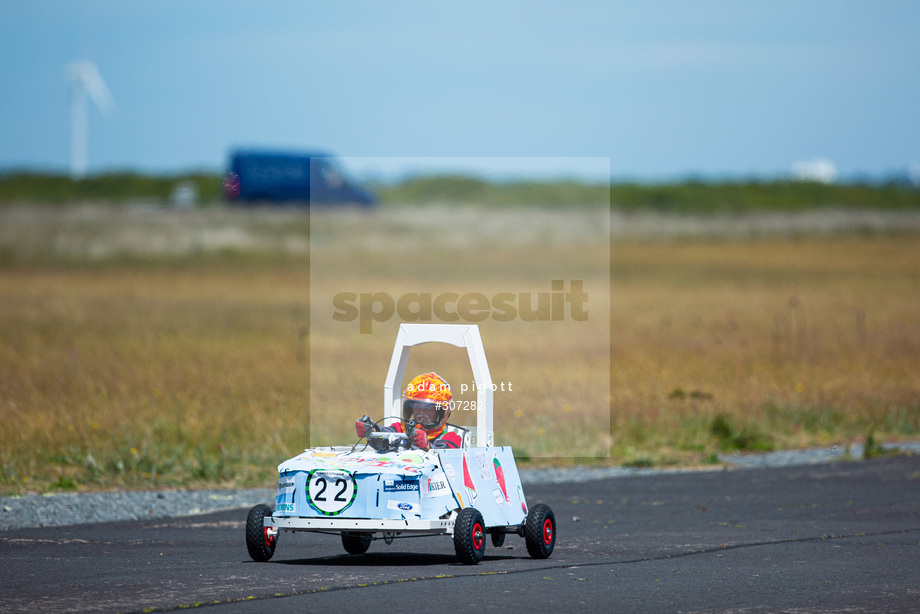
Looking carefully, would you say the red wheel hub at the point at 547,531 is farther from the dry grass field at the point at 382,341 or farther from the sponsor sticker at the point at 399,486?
the dry grass field at the point at 382,341

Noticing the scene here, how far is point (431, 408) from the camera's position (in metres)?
10.6

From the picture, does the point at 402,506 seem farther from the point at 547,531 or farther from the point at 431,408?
the point at 547,531

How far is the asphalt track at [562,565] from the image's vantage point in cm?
849

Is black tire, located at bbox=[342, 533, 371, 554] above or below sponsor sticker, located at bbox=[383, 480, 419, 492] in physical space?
below

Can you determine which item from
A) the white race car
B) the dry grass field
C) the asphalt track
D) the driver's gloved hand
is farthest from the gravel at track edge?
the driver's gloved hand

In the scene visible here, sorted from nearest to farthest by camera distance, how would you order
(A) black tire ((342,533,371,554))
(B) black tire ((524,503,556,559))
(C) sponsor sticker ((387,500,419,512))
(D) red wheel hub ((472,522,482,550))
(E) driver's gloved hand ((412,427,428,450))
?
1. (C) sponsor sticker ((387,500,419,512))
2. (D) red wheel hub ((472,522,482,550))
3. (E) driver's gloved hand ((412,427,428,450))
4. (B) black tire ((524,503,556,559))
5. (A) black tire ((342,533,371,554))

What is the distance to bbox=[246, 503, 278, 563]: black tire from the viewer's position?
997 cm

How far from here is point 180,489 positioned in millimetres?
15836

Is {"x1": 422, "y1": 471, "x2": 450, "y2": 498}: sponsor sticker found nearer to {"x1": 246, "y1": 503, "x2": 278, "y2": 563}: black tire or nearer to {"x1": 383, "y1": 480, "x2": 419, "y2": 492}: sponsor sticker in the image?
{"x1": 383, "y1": 480, "x2": 419, "y2": 492}: sponsor sticker

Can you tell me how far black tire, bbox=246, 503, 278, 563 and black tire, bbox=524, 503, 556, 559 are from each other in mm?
2175

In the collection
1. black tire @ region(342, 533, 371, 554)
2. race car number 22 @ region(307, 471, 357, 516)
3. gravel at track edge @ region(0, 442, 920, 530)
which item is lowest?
gravel at track edge @ region(0, 442, 920, 530)

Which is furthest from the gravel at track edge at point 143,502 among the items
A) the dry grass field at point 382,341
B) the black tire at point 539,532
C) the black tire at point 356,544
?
the black tire at point 539,532

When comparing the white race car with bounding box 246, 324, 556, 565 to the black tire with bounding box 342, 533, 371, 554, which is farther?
the black tire with bounding box 342, 533, 371, 554

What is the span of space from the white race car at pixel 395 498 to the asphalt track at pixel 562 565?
309 millimetres
